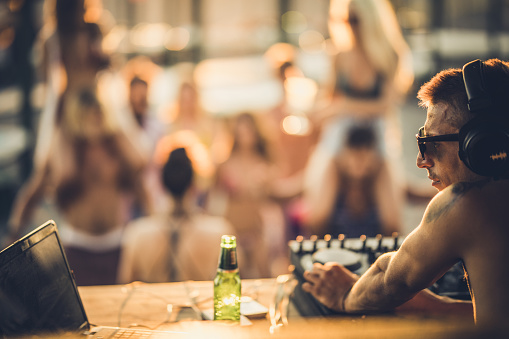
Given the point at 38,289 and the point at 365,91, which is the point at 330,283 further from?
the point at 365,91

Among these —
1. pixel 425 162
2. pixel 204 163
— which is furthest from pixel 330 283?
pixel 204 163

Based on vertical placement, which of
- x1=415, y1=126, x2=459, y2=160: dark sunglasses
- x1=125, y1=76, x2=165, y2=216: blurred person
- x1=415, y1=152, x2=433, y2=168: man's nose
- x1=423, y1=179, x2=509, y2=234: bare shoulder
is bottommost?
x1=423, y1=179, x2=509, y2=234: bare shoulder

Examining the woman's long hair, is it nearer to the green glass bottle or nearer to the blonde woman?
the blonde woman

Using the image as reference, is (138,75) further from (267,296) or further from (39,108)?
(39,108)

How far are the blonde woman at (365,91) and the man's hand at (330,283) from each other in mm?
2078

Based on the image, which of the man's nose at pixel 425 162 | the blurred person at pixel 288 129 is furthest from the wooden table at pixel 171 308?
the blurred person at pixel 288 129

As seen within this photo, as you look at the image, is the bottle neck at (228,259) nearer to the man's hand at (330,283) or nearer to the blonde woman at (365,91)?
the man's hand at (330,283)

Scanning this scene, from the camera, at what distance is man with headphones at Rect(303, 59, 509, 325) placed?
99cm

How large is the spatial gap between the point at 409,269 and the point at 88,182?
2.19 metres

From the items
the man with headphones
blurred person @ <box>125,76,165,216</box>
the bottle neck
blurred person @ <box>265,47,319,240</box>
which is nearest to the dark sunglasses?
the man with headphones

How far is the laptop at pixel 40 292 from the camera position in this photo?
1.08 m

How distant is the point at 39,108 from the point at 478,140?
10334mm

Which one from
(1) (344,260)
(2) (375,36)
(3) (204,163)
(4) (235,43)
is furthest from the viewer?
(4) (235,43)

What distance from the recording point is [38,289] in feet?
3.83
